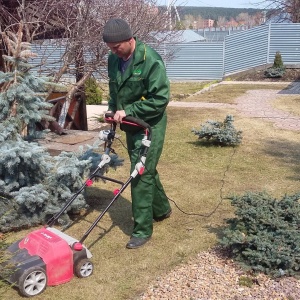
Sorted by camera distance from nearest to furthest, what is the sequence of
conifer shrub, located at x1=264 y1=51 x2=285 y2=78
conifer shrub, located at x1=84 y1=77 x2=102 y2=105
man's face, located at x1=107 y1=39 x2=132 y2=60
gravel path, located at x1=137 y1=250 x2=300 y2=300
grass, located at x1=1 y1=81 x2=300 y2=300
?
gravel path, located at x1=137 y1=250 x2=300 y2=300
grass, located at x1=1 y1=81 x2=300 y2=300
man's face, located at x1=107 y1=39 x2=132 y2=60
conifer shrub, located at x1=84 y1=77 x2=102 y2=105
conifer shrub, located at x1=264 y1=51 x2=285 y2=78

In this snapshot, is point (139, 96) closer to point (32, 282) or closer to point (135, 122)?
point (135, 122)

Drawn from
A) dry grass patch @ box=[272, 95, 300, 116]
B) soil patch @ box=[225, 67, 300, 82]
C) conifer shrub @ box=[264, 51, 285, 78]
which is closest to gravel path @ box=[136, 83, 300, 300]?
dry grass patch @ box=[272, 95, 300, 116]

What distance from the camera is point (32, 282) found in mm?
3525

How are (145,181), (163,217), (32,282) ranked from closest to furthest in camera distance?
(32,282), (145,181), (163,217)

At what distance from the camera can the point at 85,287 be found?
12.3 ft

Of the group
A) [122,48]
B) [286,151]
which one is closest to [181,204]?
[122,48]

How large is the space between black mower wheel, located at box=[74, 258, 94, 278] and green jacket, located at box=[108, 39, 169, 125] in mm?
1287

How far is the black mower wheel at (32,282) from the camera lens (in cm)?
345

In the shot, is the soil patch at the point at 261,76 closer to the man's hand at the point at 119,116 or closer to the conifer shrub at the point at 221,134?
the conifer shrub at the point at 221,134

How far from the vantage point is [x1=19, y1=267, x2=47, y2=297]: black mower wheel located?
3.45 m

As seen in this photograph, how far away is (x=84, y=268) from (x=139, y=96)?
1551mm

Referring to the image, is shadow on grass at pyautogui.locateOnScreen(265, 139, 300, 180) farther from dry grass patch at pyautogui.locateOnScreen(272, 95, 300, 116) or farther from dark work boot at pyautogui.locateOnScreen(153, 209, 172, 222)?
dry grass patch at pyautogui.locateOnScreen(272, 95, 300, 116)

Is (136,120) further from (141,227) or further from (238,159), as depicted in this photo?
(238,159)

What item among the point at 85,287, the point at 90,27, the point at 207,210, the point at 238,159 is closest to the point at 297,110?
the point at 238,159
